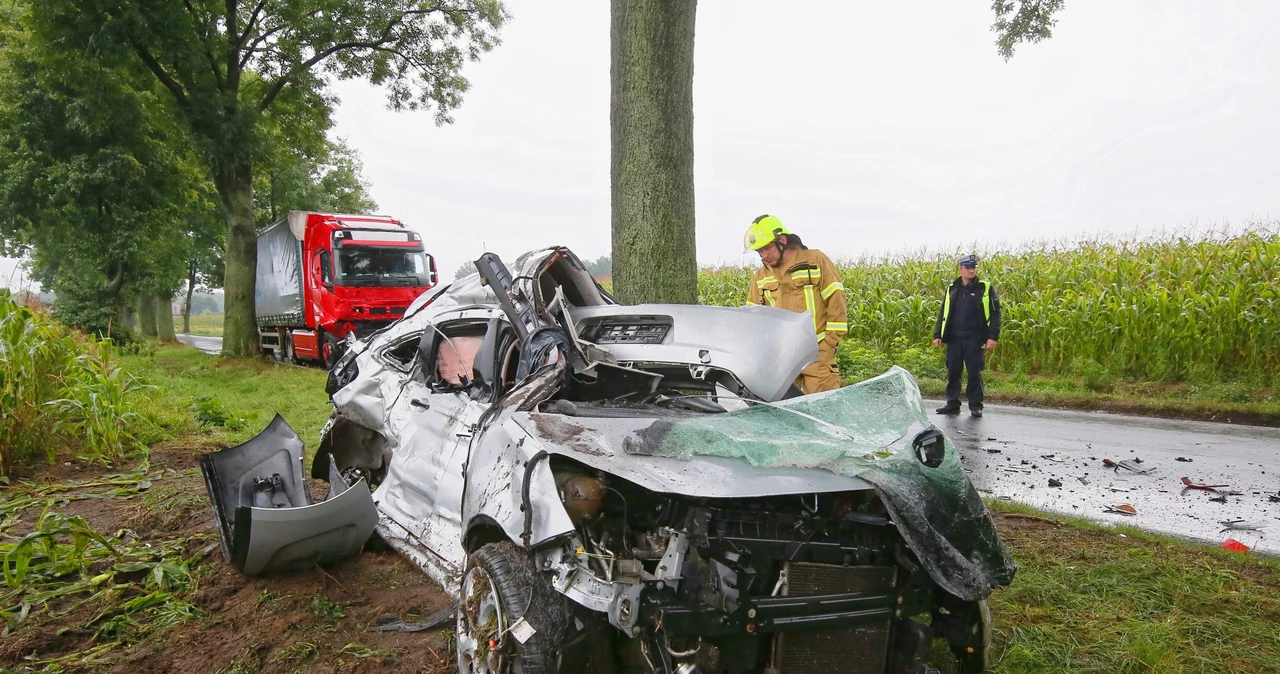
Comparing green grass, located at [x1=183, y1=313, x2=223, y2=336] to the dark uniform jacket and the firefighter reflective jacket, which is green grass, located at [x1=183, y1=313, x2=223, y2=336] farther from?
the firefighter reflective jacket

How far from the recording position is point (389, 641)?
3270 millimetres

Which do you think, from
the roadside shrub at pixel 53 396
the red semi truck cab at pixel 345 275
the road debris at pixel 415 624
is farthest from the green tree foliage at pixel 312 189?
the road debris at pixel 415 624

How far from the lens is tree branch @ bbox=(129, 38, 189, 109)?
46.3ft

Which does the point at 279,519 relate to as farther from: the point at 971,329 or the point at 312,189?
the point at 312,189

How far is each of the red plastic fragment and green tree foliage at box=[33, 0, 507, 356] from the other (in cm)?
1642

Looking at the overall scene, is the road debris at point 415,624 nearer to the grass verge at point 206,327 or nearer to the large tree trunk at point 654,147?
the large tree trunk at point 654,147

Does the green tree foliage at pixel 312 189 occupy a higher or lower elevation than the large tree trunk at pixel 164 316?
higher

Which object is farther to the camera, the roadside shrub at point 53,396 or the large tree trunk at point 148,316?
the large tree trunk at point 148,316

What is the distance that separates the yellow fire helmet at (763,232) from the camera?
5727 millimetres

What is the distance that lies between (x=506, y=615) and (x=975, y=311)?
7444 millimetres

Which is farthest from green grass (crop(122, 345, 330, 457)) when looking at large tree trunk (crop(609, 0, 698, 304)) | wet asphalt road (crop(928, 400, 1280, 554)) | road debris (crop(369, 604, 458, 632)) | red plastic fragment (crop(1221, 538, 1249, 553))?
red plastic fragment (crop(1221, 538, 1249, 553))

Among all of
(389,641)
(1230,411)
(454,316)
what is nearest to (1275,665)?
(389,641)

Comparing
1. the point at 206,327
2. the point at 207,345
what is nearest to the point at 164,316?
the point at 207,345

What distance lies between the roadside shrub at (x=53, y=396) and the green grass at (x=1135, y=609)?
6930 mm
